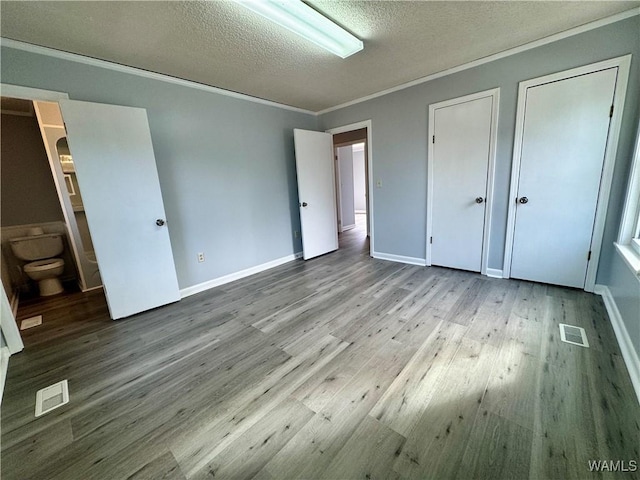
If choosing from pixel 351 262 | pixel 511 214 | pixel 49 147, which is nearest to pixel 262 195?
pixel 351 262

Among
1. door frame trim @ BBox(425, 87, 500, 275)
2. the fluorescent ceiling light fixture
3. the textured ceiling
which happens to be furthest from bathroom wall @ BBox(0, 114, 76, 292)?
door frame trim @ BBox(425, 87, 500, 275)

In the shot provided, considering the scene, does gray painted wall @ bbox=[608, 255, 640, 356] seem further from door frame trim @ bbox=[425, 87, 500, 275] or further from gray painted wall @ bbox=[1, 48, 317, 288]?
gray painted wall @ bbox=[1, 48, 317, 288]

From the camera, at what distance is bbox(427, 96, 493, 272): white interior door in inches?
114

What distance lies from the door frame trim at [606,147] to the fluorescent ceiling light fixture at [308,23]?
1817mm

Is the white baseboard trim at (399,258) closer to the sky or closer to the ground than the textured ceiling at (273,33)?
closer to the ground

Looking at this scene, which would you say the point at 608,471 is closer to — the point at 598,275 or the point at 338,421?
the point at 338,421

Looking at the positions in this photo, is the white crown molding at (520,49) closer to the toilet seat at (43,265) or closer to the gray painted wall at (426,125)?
the gray painted wall at (426,125)

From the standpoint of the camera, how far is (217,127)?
3.15 metres

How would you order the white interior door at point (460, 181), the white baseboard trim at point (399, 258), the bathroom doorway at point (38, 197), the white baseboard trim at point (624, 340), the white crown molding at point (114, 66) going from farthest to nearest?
1. the white baseboard trim at point (399, 258)
2. the bathroom doorway at point (38, 197)
3. the white interior door at point (460, 181)
4. the white crown molding at point (114, 66)
5. the white baseboard trim at point (624, 340)

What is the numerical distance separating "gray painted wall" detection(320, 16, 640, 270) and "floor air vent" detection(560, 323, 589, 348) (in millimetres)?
979

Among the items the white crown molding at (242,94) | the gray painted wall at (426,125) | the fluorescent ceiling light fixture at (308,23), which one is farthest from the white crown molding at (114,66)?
the gray painted wall at (426,125)

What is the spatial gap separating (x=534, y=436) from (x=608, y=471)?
232mm

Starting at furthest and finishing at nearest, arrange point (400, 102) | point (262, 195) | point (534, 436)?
point (262, 195)
point (400, 102)
point (534, 436)

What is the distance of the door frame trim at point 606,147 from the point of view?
213 centimetres
